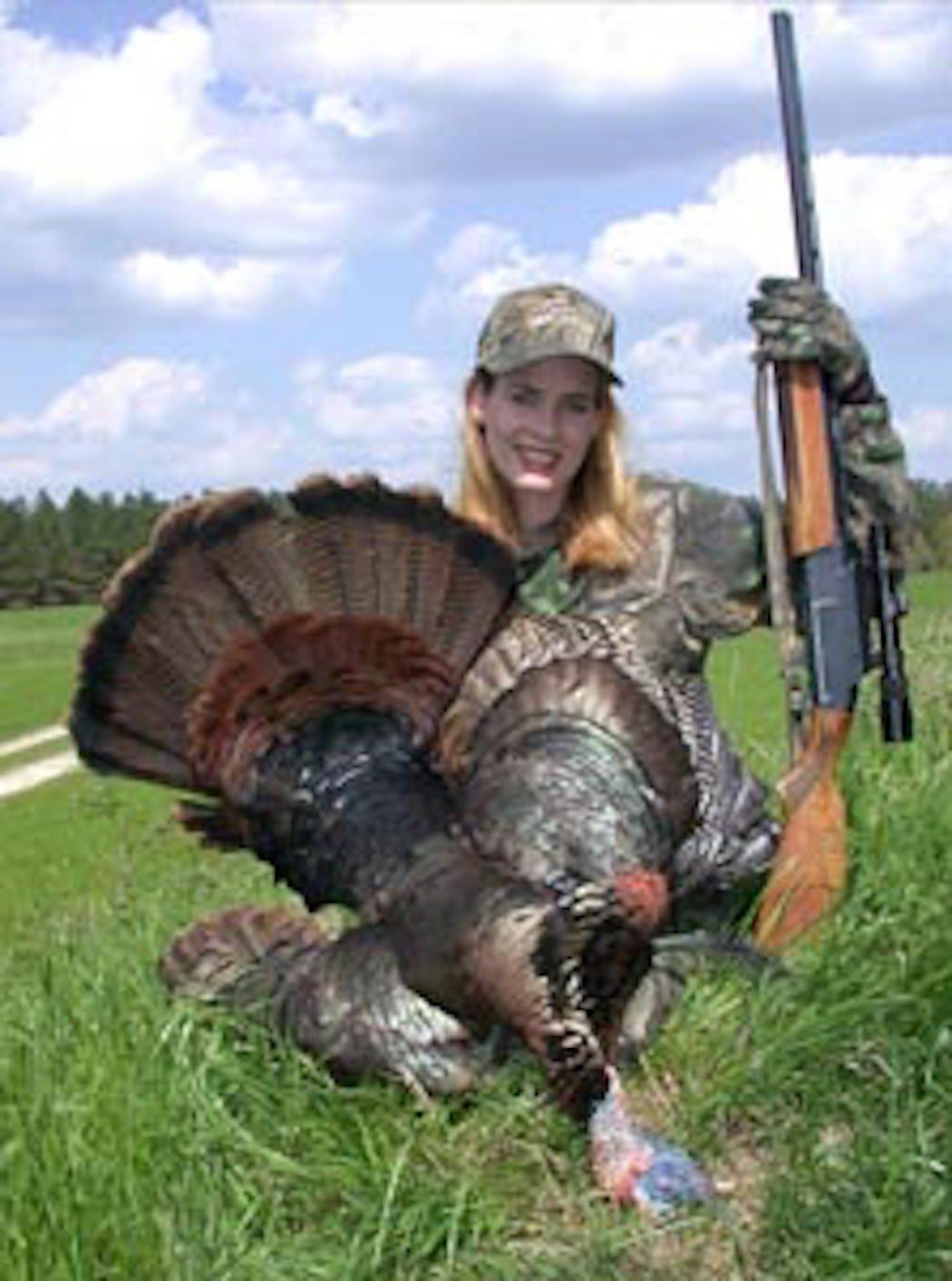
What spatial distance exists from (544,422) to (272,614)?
0.99 m

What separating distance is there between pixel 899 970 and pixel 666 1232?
0.74 meters

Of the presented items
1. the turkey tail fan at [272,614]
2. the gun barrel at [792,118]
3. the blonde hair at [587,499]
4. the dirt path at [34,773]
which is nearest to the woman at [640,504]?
the blonde hair at [587,499]

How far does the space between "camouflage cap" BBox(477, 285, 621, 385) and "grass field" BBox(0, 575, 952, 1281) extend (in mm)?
1293

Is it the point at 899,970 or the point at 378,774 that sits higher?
the point at 378,774

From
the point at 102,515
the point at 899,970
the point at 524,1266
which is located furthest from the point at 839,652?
the point at 102,515

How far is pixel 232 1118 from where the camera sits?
3527 millimetres

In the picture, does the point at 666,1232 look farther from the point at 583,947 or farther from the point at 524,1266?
the point at 583,947

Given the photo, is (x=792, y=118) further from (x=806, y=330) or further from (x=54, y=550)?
(x=54, y=550)

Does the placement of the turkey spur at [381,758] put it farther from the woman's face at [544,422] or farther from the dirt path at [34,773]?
the dirt path at [34,773]

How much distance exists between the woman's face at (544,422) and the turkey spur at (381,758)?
52 cm

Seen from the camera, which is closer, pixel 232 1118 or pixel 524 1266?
pixel 524 1266

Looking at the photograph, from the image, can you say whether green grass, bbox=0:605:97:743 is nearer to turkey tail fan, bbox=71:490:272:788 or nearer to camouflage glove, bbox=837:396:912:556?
camouflage glove, bbox=837:396:912:556

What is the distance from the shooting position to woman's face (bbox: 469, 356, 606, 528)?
4.66 m

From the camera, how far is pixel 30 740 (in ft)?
90.1
